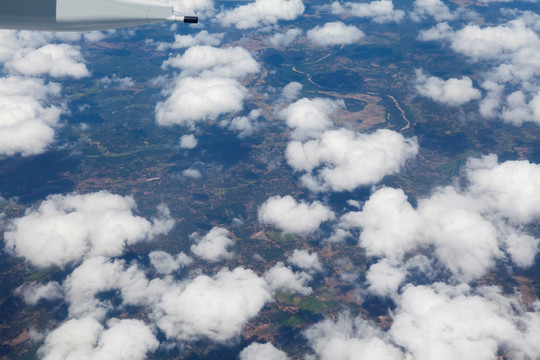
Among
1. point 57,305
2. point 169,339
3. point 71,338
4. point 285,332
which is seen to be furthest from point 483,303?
point 57,305

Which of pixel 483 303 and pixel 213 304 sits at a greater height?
pixel 483 303

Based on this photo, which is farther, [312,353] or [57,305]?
[57,305]

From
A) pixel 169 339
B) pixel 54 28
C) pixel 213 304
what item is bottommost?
pixel 169 339

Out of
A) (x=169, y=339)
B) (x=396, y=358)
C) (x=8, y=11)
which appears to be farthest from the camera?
(x=169, y=339)

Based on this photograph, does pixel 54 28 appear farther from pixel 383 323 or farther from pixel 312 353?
pixel 383 323

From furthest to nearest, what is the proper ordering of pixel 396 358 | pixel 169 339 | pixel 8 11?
pixel 169 339, pixel 396 358, pixel 8 11

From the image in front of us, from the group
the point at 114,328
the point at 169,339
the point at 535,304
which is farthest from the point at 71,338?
the point at 535,304
